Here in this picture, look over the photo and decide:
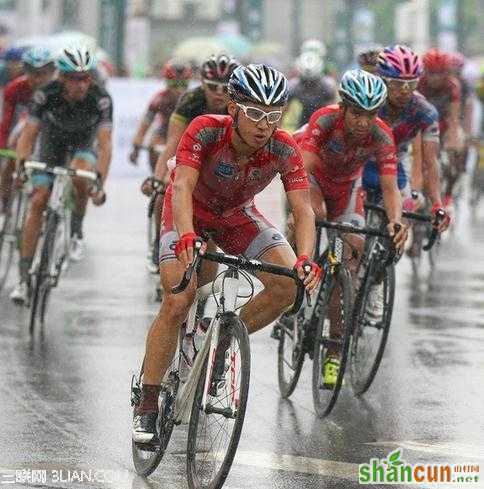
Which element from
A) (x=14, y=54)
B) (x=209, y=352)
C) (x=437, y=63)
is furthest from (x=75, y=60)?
(x=14, y=54)

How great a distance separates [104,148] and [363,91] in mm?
3642

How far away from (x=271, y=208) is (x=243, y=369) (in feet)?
56.1

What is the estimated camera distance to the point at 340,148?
10.1 m

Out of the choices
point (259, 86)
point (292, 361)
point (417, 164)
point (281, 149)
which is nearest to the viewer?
point (259, 86)

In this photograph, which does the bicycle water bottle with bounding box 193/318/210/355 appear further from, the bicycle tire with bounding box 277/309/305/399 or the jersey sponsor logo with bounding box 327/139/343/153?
the jersey sponsor logo with bounding box 327/139/343/153

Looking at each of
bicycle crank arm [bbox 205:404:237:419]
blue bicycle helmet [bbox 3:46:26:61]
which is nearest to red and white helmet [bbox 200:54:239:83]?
bicycle crank arm [bbox 205:404:237:419]

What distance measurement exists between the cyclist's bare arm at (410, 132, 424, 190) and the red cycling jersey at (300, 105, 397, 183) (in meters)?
1.39

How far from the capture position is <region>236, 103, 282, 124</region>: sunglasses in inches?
297

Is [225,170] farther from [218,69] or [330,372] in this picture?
[218,69]

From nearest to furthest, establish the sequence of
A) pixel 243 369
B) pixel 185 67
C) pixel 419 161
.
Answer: pixel 243 369
pixel 419 161
pixel 185 67

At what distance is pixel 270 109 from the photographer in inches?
297

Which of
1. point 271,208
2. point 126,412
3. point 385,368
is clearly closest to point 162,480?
point 126,412

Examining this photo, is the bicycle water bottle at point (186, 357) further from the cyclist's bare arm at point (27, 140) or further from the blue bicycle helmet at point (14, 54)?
the blue bicycle helmet at point (14, 54)

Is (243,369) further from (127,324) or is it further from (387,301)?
(127,324)
